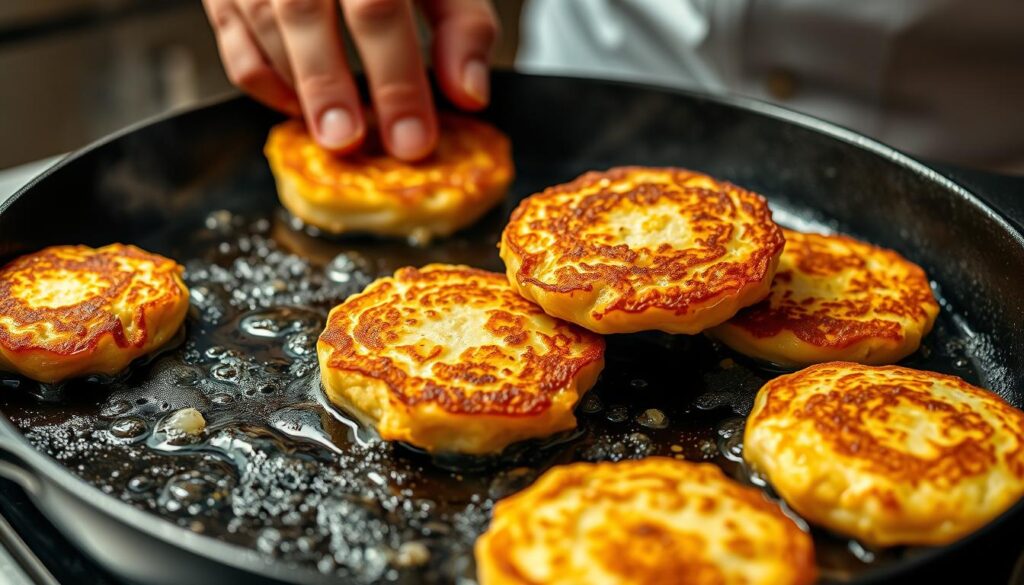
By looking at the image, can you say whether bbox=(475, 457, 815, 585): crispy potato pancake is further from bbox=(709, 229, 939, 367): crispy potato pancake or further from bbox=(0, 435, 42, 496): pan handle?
bbox=(0, 435, 42, 496): pan handle

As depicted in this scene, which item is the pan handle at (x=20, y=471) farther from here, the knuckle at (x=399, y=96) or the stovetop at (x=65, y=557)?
the knuckle at (x=399, y=96)

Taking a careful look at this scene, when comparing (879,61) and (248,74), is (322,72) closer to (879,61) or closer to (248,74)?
(248,74)

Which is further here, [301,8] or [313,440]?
[301,8]

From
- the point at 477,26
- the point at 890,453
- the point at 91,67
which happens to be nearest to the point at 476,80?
the point at 477,26

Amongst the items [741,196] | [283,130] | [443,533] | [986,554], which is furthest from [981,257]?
[283,130]

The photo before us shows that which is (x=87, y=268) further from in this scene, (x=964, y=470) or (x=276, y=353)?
(x=964, y=470)

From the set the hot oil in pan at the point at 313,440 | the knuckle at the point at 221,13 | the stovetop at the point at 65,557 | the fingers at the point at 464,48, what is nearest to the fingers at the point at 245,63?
the knuckle at the point at 221,13
